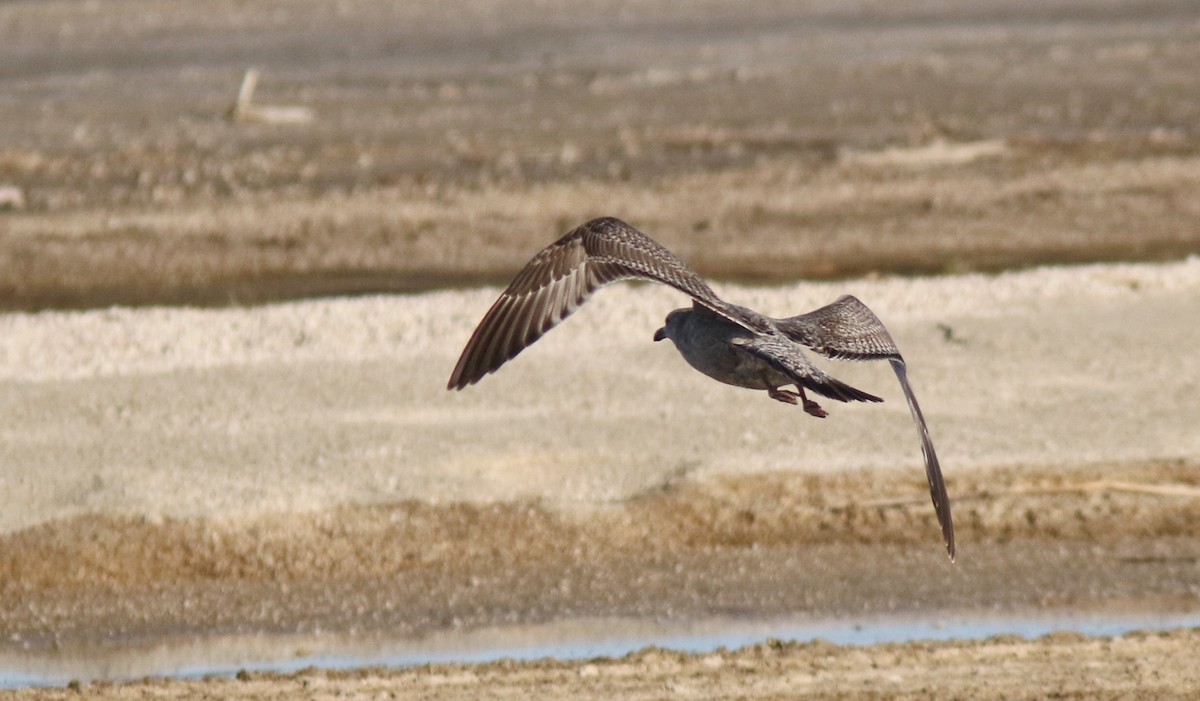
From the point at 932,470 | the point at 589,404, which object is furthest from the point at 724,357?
the point at 589,404

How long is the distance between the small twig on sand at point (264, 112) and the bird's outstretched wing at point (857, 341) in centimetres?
1456

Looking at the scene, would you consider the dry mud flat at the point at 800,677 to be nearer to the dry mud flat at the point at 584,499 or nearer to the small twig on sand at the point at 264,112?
the dry mud flat at the point at 584,499

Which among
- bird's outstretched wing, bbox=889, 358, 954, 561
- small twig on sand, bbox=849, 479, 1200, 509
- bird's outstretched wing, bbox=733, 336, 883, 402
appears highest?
bird's outstretched wing, bbox=733, 336, 883, 402

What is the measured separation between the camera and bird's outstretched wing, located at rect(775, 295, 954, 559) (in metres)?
7.80

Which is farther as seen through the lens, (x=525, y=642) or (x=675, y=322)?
(x=525, y=642)

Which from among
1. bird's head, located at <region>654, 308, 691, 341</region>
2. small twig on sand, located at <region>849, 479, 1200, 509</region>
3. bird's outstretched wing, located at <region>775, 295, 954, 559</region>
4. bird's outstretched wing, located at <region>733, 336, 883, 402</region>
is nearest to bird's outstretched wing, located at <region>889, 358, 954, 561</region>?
bird's outstretched wing, located at <region>775, 295, 954, 559</region>

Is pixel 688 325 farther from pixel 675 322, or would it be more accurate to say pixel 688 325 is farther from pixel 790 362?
pixel 790 362

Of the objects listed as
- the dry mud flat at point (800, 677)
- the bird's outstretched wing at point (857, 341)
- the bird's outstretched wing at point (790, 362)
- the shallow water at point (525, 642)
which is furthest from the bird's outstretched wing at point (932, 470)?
the shallow water at point (525, 642)

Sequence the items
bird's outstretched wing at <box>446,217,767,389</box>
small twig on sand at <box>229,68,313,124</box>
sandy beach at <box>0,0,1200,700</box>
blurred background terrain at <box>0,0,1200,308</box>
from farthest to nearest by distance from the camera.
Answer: small twig on sand at <box>229,68,313,124</box>, blurred background terrain at <box>0,0,1200,308</box>, sandy beach at <box>0,0,1200,700</box>, bird's outstretched wing at <box>446,217,767,389</box>

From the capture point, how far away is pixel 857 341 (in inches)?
331

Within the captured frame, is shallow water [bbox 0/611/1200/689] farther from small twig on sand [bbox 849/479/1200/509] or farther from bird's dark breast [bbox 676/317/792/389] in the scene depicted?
bird's dark breast [bbox 676/317/792/389]

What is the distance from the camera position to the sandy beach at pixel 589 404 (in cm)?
1017

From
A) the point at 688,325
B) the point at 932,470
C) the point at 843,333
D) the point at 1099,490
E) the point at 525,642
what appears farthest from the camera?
the point at 1099,490

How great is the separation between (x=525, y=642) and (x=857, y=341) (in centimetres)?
267
